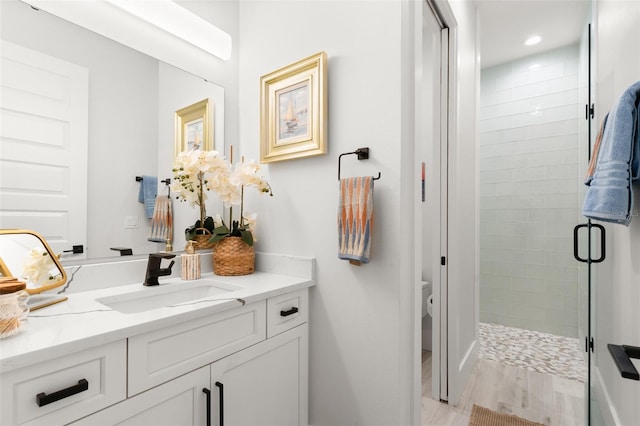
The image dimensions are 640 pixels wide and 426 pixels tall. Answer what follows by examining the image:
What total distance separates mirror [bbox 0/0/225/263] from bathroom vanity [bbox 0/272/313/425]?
0.26 metres

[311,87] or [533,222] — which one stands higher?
[311,87]

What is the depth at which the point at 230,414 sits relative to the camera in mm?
1164

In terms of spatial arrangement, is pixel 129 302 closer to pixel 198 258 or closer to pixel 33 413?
pixel 198 258

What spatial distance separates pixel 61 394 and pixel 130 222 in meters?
0.86

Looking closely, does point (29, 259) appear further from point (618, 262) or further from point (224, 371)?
point (618, 262)

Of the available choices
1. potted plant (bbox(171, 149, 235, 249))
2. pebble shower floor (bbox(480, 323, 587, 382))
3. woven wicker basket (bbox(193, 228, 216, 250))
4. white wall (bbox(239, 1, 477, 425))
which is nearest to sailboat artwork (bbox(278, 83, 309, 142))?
white wall (bbox(239, 1, 477, 425))

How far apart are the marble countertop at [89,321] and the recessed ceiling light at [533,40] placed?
3.23m

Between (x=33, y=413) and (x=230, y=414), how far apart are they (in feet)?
1.99

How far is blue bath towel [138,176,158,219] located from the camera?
1.51 meters

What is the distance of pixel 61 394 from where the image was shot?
2.47 ft

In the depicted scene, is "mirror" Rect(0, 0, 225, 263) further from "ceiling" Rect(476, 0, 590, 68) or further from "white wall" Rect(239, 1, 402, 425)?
"ceiling" Rect(476, 0, 590, 68)

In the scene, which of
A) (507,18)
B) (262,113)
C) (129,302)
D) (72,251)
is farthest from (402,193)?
(507,18)

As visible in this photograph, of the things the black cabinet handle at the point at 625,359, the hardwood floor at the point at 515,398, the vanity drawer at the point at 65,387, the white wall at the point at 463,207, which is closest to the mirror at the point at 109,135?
the vanity drawer at the point at 65,387

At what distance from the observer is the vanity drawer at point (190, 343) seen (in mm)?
913
